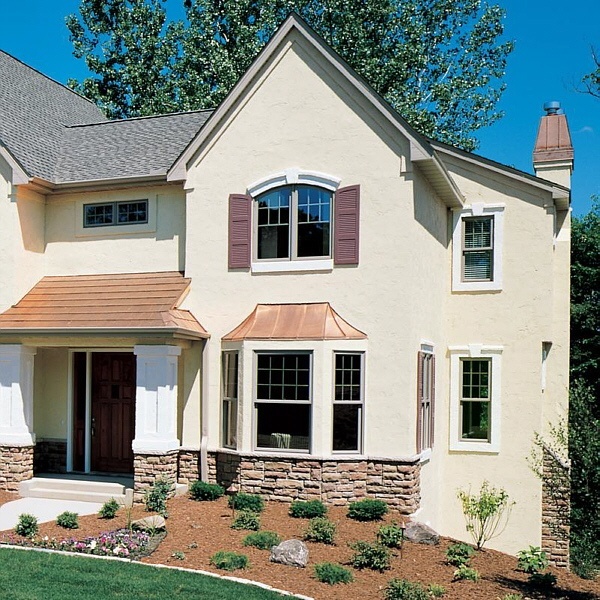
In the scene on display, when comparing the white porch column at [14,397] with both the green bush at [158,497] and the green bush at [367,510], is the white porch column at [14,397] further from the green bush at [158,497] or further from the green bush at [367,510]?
the green bush at [367,510]

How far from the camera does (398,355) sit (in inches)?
563

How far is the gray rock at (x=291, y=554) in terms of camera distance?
35.6 ft

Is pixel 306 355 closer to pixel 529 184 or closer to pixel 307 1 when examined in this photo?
pixel 529 184

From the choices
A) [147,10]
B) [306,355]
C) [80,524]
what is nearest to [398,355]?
[306,355]

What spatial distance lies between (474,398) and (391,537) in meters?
5.58

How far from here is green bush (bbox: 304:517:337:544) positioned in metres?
11.9

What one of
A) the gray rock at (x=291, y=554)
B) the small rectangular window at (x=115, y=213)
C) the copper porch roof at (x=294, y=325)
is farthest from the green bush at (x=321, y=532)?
the small rectangular window at (x=115, y=213)

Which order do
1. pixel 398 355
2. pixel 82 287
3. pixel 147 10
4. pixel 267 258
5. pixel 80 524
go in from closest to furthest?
pixel 80 524, pixel 398 355, pixel 267 258, pixel 82 287, pixel 147 10

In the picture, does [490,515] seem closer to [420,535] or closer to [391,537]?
[420,535]

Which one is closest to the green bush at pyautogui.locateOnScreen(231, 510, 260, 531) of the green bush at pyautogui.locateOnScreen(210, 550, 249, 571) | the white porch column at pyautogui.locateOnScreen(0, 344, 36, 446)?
the green bush at pyautogui.locateOnScreen(210, 550, 249, 571)

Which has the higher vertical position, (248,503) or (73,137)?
(73,137)

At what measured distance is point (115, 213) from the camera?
55.8 feet

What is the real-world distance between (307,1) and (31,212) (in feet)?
61.7

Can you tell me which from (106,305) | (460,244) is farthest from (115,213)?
(460,244)
